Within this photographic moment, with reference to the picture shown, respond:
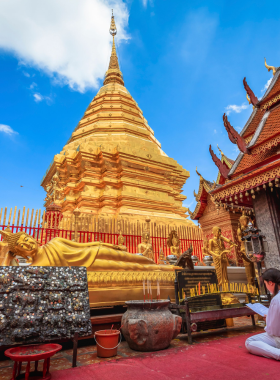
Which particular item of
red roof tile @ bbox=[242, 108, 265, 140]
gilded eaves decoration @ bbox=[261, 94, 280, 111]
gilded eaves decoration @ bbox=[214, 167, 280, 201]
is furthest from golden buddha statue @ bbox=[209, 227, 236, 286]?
gilded eaves decoration @ bbox=[261, 94, 280, 111]

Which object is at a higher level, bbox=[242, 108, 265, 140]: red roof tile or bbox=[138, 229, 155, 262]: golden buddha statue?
bbox=[242, 108, 265, 140]: red roof tile

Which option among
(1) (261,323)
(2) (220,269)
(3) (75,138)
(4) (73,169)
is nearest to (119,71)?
(3) (75,138)

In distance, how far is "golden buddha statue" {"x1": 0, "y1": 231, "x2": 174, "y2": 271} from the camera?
3699mm

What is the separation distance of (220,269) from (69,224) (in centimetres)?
454

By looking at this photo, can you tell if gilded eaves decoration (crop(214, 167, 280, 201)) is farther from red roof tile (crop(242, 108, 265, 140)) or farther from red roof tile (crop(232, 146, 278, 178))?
red roof tile (crop(242, 108, 265, 140))

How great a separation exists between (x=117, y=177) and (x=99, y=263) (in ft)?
24.9

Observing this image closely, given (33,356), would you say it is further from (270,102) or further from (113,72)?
(113,72)

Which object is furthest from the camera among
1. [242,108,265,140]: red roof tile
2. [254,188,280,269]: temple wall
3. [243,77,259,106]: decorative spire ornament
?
[242,108,265,140]: red roof tile

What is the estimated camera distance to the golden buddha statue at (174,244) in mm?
7465

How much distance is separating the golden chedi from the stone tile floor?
629mm

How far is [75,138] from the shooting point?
14.1m

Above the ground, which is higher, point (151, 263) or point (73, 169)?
point (73, 169)

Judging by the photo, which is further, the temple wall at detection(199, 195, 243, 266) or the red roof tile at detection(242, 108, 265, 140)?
the temple wall at detection(199, 195, 243, 266)

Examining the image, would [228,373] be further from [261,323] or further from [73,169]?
[73,169]
